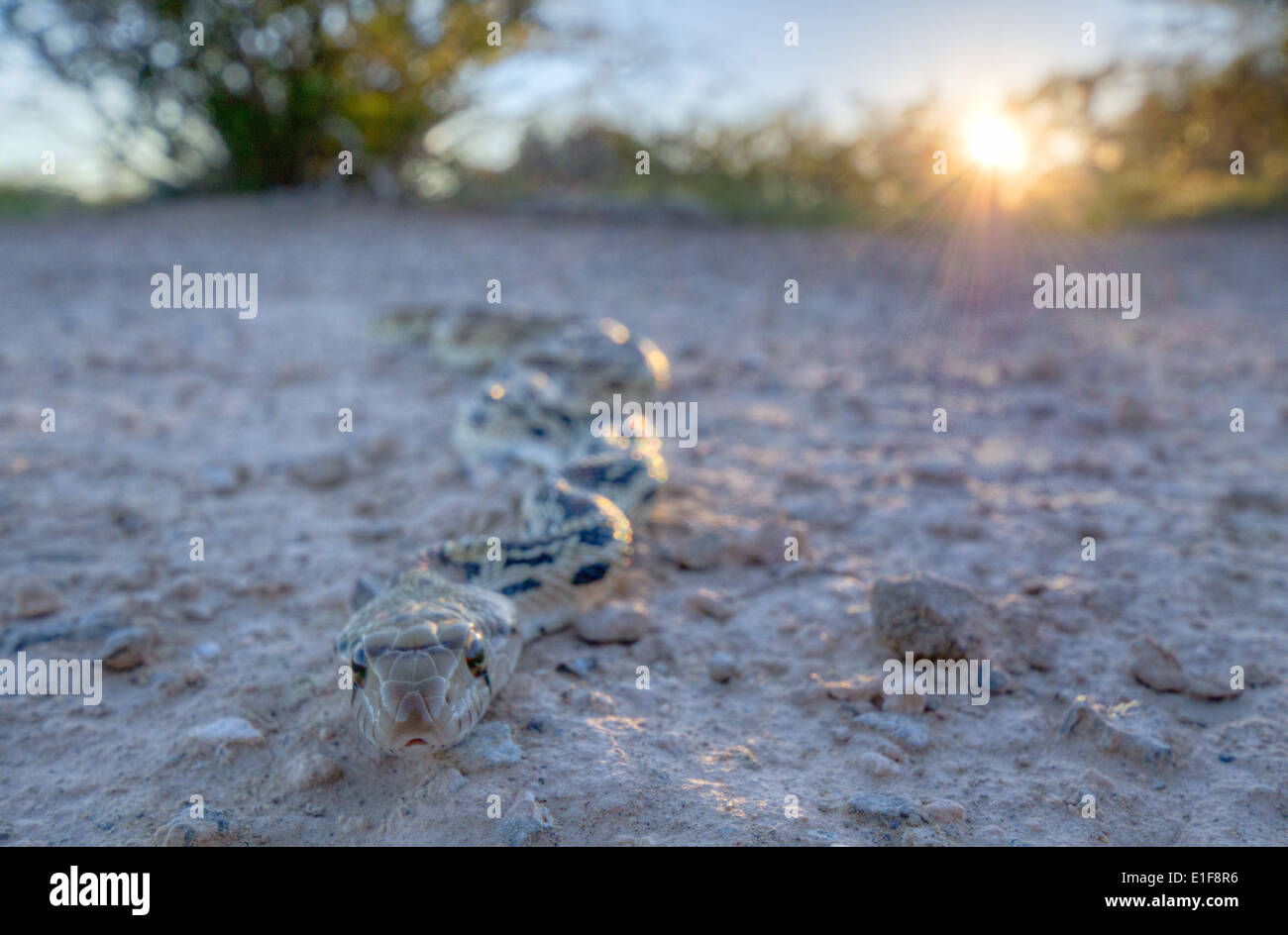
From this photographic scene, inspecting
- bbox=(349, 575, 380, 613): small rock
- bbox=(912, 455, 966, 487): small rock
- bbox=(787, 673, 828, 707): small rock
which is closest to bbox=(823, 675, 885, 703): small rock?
bbox=(787, 673, 828, 707): small rock

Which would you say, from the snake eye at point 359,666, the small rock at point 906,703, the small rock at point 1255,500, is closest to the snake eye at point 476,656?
the snake eye at point 359,666

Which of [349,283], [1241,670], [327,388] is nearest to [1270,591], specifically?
[1241,670]

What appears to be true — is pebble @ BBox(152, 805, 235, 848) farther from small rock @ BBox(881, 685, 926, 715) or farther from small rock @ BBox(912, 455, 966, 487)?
small rock @ BBox(912, 455, 966, 487)

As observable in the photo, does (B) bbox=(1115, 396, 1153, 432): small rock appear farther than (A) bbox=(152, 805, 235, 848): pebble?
Yes

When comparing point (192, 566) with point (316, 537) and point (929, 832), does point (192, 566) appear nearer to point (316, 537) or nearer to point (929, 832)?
point (316, 537)

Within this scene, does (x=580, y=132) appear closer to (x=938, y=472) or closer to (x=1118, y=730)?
(x=938, y=472)

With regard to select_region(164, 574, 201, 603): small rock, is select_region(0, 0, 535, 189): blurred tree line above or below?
above

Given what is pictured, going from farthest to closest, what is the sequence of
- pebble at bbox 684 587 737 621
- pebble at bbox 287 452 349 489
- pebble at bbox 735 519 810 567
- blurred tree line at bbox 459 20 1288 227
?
blurred tree line at bbox 459 20 1288 227 < pebble at bbox 287 452 349 489 < pebble at bbox 735 519 810 567 < pebble at bbox 684 587 737 621
